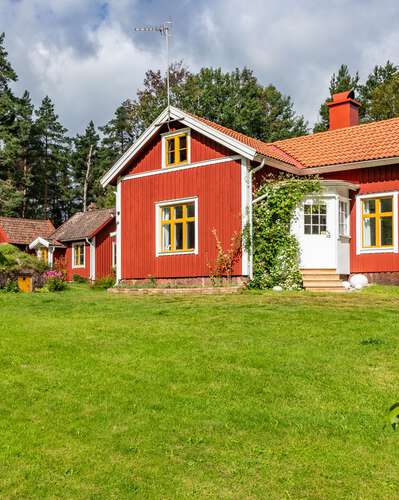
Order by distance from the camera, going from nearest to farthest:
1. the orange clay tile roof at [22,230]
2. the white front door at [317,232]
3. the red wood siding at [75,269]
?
the white front door at [317,232] < the red wood siding at [75,269] < the orange clay tile roof at [22,230]

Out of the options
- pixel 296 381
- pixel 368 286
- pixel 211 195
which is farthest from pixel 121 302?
pixel 296 381

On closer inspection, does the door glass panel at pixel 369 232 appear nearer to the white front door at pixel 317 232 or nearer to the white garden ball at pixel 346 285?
the white front door at pixel 317 232

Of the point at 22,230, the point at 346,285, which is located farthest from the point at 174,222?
the point at 22,230

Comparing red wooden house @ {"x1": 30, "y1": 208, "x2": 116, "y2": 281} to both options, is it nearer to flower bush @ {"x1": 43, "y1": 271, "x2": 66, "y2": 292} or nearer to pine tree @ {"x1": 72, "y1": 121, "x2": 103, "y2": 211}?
flower bush @ {"x1": 43, "y1": 271, "x2": 66, "y2": 292}

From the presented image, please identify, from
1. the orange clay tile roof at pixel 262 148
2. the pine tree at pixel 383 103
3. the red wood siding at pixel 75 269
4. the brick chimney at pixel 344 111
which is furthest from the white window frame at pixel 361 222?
the pine tree at pixel 383 103

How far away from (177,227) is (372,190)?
587cm

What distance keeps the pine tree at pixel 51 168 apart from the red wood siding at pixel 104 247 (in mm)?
27187

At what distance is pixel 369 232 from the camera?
1573cm

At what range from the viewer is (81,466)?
13.4 feet

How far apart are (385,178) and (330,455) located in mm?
12420

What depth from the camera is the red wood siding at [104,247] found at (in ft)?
92.3

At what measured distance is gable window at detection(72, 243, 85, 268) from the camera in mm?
29578

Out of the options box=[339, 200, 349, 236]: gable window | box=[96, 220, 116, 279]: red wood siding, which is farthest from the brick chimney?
box=[96, 220, 116, 279]: red wood siding

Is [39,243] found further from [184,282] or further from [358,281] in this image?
[358,281]
